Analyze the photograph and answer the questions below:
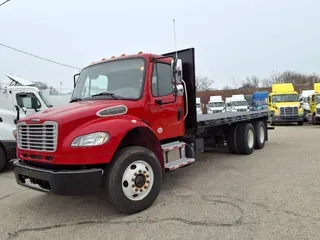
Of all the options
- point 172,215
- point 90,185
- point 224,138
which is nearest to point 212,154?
point 224,138

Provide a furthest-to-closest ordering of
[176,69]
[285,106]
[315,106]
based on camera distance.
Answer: [285,106], [315,106], [176,69]

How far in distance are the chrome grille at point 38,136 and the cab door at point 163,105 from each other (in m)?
1.65

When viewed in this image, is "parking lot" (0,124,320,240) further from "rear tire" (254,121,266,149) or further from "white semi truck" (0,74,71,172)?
"rear tire" (254,121,266,149)

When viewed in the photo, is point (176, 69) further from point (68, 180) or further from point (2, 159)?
point (2, 159)

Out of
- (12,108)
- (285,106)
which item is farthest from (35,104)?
(285,106)

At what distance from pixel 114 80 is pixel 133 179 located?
1.82 m

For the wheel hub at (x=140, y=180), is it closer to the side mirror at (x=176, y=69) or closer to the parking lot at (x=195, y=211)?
the parking lot at (x=195, y=211)

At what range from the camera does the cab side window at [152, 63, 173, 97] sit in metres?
5.34

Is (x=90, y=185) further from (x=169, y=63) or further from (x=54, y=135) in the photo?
(x=169, y=63)

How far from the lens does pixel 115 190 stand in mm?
4270

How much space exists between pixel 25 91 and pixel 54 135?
231 inches

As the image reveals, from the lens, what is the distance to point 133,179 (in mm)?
4504

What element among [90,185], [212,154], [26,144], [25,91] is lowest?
[212,154]

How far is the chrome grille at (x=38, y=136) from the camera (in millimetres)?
4164
